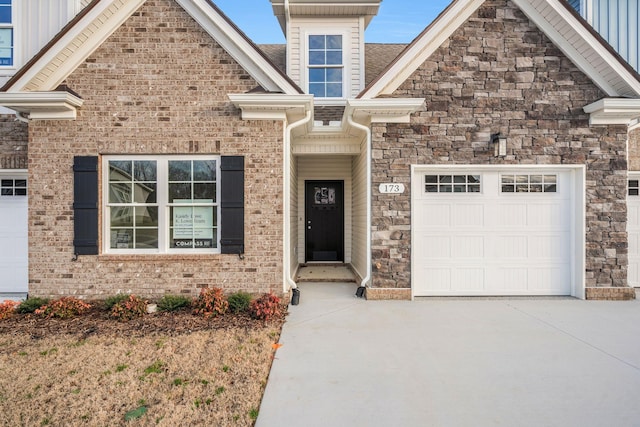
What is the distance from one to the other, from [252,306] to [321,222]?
4.53 metres

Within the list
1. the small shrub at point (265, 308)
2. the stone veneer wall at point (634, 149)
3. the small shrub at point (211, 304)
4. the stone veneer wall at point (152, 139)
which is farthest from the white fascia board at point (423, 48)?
the stone veneer wall at point (634, 149)

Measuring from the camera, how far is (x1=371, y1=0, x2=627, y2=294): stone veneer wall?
21.0ft

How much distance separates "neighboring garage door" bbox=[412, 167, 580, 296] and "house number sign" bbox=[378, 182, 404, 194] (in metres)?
0.35

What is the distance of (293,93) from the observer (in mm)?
5918

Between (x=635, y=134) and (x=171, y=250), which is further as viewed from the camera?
(x=635, y=134)

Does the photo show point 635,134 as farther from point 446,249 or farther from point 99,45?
point 99,45

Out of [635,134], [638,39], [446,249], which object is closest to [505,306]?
[446,249]

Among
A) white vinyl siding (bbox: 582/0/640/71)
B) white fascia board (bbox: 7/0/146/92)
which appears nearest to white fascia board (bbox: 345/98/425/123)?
white fascia board (bbox: 7/0/146/92)

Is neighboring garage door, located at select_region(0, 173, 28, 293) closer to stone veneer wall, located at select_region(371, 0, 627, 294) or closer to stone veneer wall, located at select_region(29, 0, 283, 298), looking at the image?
stone veneer wall, located at select_region(29, 0, 283, 298)

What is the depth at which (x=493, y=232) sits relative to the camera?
6.62 m

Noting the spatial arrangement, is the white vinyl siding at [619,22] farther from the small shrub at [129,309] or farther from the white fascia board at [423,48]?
the small shrub at [129,309]

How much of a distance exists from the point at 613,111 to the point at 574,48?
4.28ft

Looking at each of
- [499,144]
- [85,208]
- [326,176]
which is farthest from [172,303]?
[499,144]

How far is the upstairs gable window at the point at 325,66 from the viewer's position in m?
8.50
